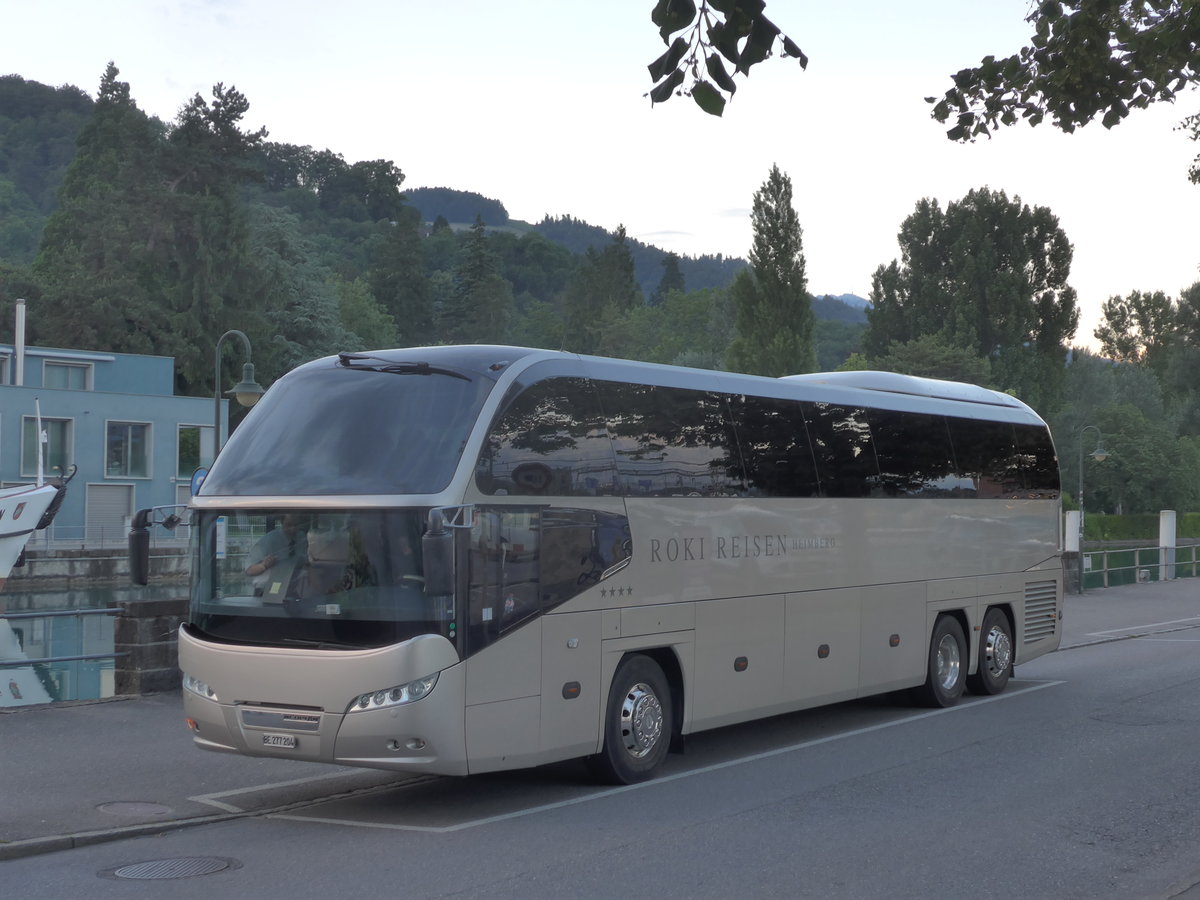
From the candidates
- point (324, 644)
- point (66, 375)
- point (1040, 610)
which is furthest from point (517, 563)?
point (66, 375)

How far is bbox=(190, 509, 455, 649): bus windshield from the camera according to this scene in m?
9.27

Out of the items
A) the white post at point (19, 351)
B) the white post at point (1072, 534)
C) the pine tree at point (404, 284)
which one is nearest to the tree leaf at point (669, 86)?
the white post at point (1072, 534)

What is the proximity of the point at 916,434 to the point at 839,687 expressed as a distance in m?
3.13

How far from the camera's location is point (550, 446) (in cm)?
1040

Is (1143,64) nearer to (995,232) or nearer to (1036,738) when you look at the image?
(1036,738)

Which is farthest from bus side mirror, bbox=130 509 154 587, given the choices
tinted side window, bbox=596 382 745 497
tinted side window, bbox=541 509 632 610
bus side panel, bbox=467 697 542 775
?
tinted side window, bbox=596 382 745 497

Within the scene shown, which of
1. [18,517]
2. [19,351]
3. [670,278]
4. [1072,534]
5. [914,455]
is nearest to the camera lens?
[914,455]

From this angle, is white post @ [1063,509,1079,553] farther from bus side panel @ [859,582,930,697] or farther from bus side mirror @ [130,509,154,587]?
bus side mirror @ [130,509,154,587]

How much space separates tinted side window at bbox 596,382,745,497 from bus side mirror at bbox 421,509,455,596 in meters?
2.21

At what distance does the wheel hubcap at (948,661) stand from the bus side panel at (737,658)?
3.65 m

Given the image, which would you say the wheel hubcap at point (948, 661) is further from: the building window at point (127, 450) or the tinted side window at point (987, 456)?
the building window at point (127, 450)

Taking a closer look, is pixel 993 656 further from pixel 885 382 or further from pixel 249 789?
pixel 249 789

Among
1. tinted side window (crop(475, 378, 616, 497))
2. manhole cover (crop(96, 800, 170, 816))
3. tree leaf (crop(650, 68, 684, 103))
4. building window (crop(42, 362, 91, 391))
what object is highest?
building window (crop(42, 362, 91, 391))

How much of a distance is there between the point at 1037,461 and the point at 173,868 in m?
12.8
